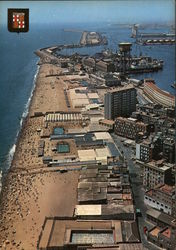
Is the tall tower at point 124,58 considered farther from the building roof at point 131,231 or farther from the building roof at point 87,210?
the building roof at point 131,231

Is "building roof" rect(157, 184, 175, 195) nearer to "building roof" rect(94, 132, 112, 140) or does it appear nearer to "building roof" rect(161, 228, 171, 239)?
"building roof" rect(161, 228, 171, 239)

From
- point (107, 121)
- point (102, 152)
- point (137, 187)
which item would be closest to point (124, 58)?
point (107, 121)

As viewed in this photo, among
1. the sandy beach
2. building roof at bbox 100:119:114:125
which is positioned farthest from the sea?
building roof at bbox 100:119:114:125

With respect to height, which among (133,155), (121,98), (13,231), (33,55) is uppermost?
(33,55)

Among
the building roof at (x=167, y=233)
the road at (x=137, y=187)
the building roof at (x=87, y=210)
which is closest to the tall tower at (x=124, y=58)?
the road at (x=137, y=187)

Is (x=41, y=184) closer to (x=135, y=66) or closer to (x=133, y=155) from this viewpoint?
(x=133, y=155)

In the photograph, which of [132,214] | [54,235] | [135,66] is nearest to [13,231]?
[54,235]

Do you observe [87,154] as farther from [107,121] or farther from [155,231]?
[155,231]
